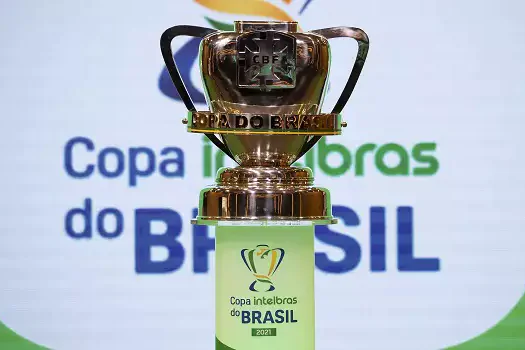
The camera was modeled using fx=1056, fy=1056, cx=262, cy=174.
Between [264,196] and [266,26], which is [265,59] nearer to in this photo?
[266,26]

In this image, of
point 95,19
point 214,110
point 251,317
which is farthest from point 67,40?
point 251,317

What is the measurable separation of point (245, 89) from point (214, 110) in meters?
0.09

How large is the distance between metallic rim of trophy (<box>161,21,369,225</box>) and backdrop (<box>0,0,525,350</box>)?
93 cm

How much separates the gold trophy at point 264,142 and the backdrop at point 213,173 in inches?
36.9

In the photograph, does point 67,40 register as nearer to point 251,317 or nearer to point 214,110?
point 214,110

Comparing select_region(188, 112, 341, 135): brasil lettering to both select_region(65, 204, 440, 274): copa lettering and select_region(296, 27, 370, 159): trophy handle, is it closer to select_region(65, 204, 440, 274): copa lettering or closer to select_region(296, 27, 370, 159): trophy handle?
select_region(296, 27, 370, 159): trophy handle

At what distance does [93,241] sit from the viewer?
2705 millimetres

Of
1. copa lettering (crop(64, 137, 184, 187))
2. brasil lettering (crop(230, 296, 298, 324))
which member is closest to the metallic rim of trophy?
brasil lettering (crop(230, 296, 298, 324))
